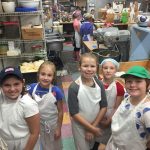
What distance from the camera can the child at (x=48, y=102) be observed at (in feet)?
5.79

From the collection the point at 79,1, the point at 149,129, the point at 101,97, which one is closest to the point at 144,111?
the point at 149,129

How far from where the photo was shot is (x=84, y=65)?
5.50 feet

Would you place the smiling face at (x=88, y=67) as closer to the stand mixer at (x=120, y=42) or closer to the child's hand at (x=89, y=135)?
the child's hand at (x=89, y=135)

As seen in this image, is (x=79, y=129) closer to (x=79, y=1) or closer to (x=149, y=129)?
(x=149, y=129)

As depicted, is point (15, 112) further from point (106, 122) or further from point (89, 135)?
point (106, 122)

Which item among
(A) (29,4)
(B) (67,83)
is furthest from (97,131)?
(B) (67,83)

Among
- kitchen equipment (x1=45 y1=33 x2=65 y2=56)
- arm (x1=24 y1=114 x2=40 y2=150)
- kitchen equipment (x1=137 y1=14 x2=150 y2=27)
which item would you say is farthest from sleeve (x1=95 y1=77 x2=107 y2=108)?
kitchen equipment (x1=45 y1=33 x2=65 y2=56)

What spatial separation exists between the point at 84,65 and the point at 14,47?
2209 mm

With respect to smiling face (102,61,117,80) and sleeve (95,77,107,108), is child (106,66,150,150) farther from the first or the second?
smiling face (102,61,117,80)

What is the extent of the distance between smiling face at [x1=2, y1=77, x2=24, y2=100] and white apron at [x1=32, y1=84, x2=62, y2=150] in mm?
427

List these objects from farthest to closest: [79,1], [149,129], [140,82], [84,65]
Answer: [79,1] → [84,65] → [140,82] → [149,129]

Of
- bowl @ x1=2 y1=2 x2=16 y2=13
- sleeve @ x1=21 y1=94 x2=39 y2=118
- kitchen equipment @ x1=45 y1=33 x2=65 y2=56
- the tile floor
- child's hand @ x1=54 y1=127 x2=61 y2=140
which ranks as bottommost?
the tile floor

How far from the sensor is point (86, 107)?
1714 mm

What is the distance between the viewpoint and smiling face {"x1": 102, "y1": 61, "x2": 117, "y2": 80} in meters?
1.87
